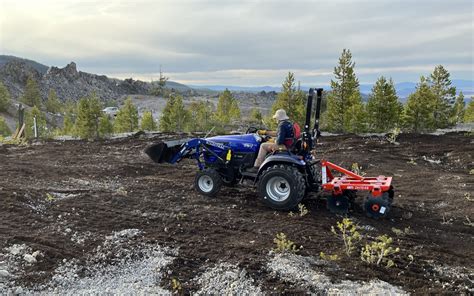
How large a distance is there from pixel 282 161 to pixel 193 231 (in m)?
2.04

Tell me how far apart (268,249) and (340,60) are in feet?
57.1

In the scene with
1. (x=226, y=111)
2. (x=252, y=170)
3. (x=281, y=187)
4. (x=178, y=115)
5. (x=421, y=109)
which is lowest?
(x=281, y=187)

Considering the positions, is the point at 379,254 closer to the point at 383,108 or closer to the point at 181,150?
the point at 181,150

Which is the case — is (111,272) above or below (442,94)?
below

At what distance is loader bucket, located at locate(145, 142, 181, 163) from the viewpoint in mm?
8547

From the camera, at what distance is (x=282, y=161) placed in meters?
7.02

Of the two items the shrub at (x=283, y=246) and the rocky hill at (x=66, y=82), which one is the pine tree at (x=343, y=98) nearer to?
the shrub at (x=283, y=246)

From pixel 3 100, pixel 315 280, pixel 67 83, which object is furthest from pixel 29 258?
pixel 67 83

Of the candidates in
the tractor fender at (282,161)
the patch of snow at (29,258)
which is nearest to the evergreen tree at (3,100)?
the tractor fender at (282,161)

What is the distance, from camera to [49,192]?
784 cm

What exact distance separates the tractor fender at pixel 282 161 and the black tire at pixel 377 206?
1239 millimetres

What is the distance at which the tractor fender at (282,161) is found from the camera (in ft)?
22.7

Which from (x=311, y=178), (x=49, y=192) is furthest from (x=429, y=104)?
(x=49, y=192)

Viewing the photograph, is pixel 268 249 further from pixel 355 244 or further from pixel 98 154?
pixel 98 154
